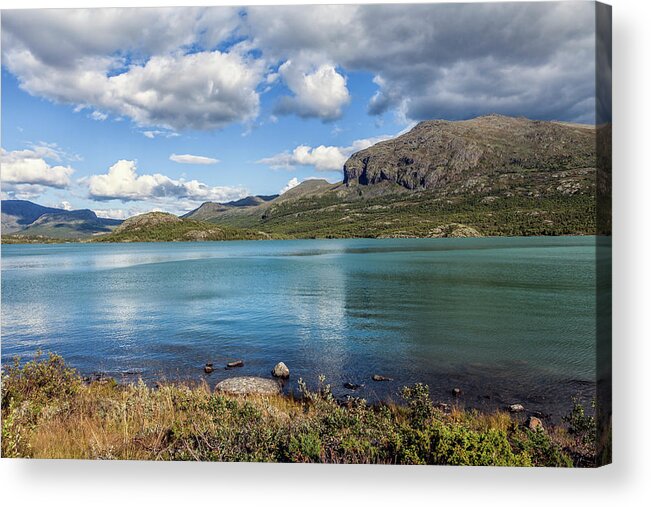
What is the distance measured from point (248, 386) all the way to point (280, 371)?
1.10 metres

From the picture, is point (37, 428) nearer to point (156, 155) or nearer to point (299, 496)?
point (299, 496)

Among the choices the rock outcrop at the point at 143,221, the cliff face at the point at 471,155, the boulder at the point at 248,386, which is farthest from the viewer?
the cliff face at the point at 471,155

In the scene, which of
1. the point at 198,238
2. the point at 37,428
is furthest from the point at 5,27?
the point at 198,238

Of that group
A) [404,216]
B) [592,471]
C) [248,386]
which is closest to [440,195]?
[404,216]

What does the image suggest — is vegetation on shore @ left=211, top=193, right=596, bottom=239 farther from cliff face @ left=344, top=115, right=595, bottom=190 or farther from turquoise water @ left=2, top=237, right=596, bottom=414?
turquoise water @ left=2, top=237, right=596, bottom=414

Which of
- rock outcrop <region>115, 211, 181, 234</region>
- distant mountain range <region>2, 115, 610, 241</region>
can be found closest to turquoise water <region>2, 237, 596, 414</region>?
rock outcrop <region>115, 211, 181, 234</region>

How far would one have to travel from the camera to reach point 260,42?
19.0 ft

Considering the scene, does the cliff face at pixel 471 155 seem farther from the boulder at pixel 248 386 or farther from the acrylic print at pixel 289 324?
the boulder at pixel 248 386

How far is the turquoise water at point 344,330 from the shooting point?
8234 mm

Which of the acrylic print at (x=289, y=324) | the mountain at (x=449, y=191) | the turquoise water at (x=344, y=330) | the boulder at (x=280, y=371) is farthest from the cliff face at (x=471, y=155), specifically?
the boulder at (x=280, y=371)

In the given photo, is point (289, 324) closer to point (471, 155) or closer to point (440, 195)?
point (440, 195)

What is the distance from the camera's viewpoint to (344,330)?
1208 cm

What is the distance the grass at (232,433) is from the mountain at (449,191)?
235 ft

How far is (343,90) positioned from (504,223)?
91.2 m
